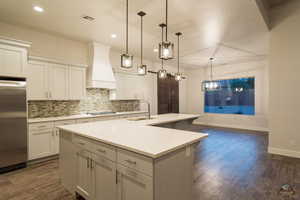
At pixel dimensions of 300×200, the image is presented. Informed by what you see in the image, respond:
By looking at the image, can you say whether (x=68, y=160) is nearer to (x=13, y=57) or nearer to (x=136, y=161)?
(x=136, y=161)

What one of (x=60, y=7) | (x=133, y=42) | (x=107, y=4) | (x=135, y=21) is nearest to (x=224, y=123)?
(x=133, y=42)

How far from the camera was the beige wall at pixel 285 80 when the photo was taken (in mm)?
3490

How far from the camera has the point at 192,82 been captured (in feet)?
28.1

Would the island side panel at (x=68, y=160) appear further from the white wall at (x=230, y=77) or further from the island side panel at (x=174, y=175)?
the white wall at (x=230, y=77)

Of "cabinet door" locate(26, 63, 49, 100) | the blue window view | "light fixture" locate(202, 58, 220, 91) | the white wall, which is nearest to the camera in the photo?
"cabinet door" locate(26, 63, 49, 100)

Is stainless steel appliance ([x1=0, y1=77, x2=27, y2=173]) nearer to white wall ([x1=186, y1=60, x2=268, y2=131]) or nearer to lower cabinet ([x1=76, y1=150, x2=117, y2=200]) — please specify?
lower cabinet ([x1=76, y1=150, x2=117, y2=200])

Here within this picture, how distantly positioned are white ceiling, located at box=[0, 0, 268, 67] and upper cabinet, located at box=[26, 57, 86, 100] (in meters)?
0.87

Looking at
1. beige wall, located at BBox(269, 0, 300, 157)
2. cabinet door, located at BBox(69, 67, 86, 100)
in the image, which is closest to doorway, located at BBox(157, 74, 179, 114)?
cabinet door, located at BBox(69, 67, 86, 100)

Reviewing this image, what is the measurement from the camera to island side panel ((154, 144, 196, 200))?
4.33 feet

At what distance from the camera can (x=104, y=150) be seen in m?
1.70

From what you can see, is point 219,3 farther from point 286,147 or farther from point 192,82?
point 192,82

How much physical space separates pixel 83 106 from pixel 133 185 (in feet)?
12.1

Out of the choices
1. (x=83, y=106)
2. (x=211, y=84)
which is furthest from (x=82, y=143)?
(x=211, y=84)

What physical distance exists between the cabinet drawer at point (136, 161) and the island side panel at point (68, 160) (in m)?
0.99
